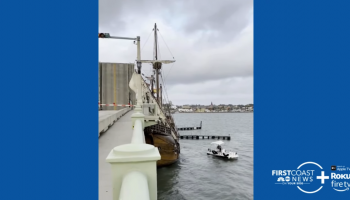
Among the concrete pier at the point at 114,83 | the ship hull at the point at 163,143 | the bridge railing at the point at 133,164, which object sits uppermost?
the concrete pier at the point at 114,83

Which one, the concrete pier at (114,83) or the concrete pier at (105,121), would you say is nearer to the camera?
the concrete pier at (105,121)

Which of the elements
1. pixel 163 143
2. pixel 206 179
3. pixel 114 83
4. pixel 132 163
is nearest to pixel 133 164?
pixel 132 163

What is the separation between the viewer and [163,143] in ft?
52.4

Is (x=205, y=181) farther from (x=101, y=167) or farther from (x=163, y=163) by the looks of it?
(x=101, y=167)

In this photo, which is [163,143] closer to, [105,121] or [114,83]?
[114,83]

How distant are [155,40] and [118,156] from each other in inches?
876

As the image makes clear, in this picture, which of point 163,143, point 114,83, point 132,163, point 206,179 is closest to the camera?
point 132,163

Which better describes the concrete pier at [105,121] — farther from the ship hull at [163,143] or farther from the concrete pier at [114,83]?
the concrete pier at [114,83]

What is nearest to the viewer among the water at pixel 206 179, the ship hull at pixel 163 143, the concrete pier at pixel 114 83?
the water at pixel 206 179

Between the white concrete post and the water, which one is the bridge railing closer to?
the white concrete post

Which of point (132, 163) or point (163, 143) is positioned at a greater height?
point (132, 163)

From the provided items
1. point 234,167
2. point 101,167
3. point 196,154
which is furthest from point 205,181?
point 101,167

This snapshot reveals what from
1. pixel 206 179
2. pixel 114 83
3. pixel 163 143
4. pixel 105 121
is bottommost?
pixel 206 179

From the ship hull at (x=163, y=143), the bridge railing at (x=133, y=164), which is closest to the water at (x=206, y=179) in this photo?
the ship hull at (x=163, y=143)
